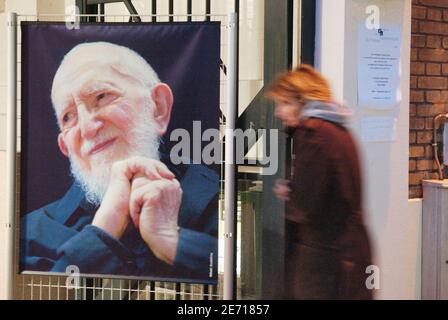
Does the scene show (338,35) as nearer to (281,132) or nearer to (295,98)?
(281,132)

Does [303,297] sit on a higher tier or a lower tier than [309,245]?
lower

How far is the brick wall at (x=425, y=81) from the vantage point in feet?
18.1

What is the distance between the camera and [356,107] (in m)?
5.01

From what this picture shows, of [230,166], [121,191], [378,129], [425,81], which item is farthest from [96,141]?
[425,81]

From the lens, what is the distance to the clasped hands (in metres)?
4.71

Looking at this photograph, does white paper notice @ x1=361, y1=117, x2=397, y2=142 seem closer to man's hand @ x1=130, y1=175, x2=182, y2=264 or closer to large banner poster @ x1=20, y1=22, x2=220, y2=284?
large banner poster @ x1=20, y1=22, x2=220, y2=284

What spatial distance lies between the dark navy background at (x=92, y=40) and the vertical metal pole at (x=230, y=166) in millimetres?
88

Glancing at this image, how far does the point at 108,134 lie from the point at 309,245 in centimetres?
160

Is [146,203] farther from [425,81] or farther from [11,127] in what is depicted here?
[425,81]

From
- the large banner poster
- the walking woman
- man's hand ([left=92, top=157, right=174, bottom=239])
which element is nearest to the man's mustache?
the large banner poster

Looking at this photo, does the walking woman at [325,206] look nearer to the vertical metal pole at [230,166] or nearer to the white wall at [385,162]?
the vertical metal pole at [230,166]

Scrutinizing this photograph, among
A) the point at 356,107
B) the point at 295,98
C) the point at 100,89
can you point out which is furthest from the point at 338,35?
the point at 100,89

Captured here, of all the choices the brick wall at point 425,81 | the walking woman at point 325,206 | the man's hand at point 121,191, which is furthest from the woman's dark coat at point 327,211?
the brick wall at point 425,81
